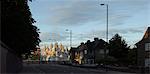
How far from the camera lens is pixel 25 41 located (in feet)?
161

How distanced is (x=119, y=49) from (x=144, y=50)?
1061 cm

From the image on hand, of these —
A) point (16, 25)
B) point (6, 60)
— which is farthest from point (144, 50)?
point (6, 60)

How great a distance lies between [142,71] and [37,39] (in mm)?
15270

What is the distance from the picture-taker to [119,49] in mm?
105562

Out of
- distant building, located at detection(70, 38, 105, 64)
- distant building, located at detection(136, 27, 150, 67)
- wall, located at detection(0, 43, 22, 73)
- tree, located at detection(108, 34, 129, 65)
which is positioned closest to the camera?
wall, located at detection(0, 43, 22, 73)

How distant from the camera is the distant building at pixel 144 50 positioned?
310 feet

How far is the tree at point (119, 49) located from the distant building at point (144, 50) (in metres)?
6.22

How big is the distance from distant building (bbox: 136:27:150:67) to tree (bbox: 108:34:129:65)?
6220 millimetres

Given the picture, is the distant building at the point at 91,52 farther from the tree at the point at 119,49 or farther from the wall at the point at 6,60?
the wall at the point at 6,60

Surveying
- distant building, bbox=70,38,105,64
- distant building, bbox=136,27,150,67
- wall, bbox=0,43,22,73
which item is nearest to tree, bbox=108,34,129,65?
distant building, bbox=136,27,150,67

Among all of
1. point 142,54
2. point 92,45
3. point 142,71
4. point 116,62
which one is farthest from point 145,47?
point 92,45

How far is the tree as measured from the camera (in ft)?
343

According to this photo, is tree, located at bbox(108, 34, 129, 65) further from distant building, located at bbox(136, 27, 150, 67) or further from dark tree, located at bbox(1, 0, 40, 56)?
dark tree, located at bbox(1, 0, 40, 56)

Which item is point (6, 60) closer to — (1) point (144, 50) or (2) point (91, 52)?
(1) point (144, 50)
